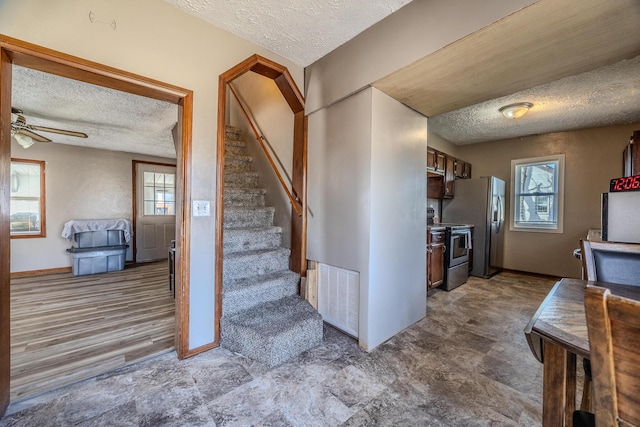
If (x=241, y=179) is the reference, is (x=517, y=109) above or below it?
above

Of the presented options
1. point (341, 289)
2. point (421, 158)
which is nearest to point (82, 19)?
point (341, 289)

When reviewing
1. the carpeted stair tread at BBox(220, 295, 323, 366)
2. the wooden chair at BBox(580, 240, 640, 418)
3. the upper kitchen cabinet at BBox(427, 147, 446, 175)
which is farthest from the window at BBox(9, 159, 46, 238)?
the wooden chair at BBox(580, 240, 640, 418)

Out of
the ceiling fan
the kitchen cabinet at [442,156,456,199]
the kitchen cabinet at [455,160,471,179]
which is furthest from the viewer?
the kitchen cabinet at [455,160,471,179]

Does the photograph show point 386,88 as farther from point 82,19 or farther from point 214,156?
point 82,19

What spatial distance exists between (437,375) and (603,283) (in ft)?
3.82

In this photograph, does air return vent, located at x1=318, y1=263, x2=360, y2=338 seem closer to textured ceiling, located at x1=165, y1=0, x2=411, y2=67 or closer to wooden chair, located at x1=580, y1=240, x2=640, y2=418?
wooden chair, located at x1=580, y1=240, x2=640, y2=418

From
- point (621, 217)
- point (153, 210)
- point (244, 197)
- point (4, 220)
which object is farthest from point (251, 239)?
point (153, 210)

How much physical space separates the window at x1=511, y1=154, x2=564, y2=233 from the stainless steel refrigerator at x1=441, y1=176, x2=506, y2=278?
373 millimetres

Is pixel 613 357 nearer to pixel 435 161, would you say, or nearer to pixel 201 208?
pixel 201 208

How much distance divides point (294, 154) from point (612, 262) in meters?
2.57

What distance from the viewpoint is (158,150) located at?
5.28 meters

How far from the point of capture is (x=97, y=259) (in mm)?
4590

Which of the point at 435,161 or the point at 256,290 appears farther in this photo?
the point at 435,161

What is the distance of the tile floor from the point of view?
4.67ft
